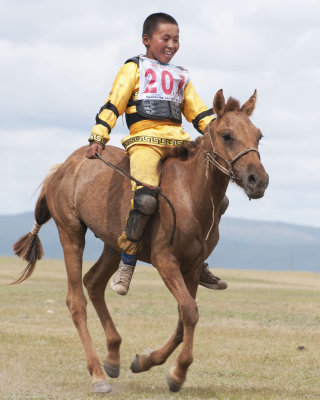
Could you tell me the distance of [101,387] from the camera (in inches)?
347

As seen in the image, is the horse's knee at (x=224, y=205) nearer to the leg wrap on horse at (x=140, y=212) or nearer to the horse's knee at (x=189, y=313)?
the leg wrap on horse at (x=140, y=212)

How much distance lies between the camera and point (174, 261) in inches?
323

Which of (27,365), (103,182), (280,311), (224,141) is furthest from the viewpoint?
(280,311)

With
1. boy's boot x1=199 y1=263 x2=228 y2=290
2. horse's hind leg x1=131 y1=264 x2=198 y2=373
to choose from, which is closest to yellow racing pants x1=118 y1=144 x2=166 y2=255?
horse's hind leg x1=131 y1=264 x2=198 y2=373

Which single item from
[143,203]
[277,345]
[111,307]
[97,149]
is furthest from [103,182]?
[111,307]

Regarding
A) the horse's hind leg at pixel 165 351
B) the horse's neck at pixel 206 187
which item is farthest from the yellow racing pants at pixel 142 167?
the horse's hind leg at pixel 165 351

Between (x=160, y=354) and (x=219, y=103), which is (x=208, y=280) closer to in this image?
(x=160, y=354)

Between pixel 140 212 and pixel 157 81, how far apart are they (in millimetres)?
1603

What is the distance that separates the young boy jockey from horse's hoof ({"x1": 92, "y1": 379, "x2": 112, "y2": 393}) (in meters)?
1.12

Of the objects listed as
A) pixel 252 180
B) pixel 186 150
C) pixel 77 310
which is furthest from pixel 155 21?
pixel 77 310

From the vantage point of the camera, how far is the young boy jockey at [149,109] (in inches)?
342

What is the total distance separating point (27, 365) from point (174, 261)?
3844mm

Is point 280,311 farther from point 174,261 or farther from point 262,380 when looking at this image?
point 174,261

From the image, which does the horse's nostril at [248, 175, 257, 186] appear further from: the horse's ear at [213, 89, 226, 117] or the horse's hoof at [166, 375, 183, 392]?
the horse's hoof at [166, 375, 183, 392]
